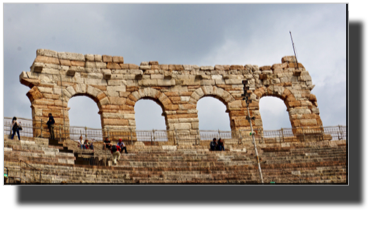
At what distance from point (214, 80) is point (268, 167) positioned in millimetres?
7583

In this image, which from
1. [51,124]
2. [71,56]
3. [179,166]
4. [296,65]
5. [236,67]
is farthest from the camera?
[296,65]

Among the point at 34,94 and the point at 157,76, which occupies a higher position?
the point at 157,76

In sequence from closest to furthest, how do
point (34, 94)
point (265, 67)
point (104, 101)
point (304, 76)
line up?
point (34, 94) < point (104, 101) < point (265, 67) < point (304, 76)

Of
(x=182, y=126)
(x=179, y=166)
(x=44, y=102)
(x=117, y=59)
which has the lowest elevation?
(x=179, y=166)

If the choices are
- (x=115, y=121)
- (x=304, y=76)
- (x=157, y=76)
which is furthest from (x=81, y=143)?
(x=304, y=76)

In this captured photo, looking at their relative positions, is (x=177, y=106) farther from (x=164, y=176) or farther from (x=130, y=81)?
(x=164, y=176)

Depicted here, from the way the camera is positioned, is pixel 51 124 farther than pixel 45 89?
No

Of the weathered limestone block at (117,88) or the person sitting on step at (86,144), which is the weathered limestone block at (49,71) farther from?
the person sitting on step at (86,144)

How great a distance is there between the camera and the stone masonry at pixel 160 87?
24.5 m

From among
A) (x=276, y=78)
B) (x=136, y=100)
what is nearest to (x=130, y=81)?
(x=136, y=100)

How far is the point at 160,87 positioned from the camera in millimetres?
26250

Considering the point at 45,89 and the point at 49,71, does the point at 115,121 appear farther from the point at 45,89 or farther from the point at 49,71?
the point at 49,71

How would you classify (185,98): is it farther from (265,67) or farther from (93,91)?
(265,67)

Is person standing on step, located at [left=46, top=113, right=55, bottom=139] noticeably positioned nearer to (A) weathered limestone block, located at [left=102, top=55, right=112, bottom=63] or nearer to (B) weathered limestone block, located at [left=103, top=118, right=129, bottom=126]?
(B) weathered limestone block, located at [left=103, top=118, right=129, bottom=126]
